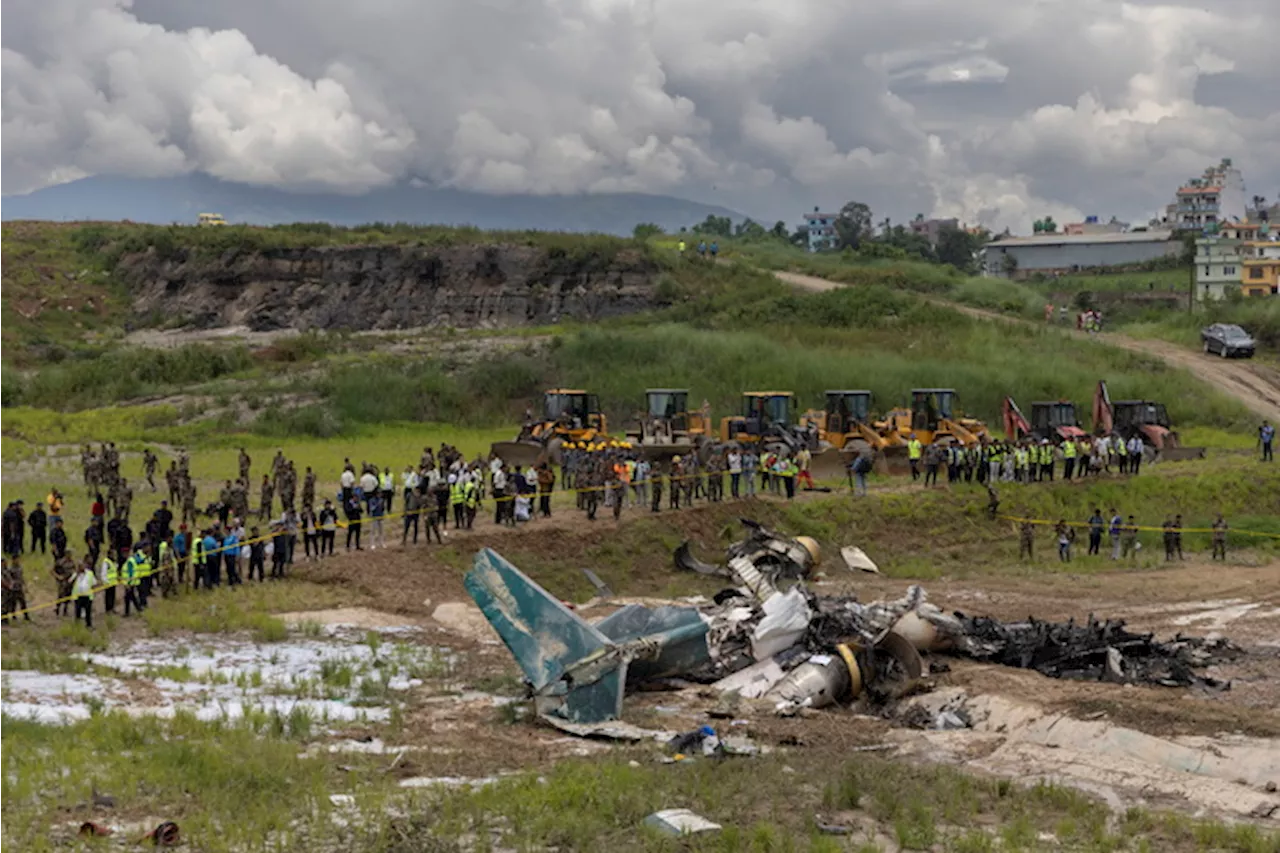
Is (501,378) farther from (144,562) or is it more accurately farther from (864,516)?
(144,562)

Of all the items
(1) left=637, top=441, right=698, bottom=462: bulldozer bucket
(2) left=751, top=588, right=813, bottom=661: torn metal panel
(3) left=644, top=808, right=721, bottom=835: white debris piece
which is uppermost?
(1) left=637, top=441, right=698, bottom=462: bulldozer bucket

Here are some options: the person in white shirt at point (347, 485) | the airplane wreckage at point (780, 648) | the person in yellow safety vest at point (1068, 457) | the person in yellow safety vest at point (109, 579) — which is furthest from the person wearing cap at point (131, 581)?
the person in yellow safety vest at point (1068, 457)

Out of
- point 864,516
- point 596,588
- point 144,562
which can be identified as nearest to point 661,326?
point 864,516

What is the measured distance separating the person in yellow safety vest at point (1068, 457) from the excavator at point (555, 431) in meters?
12.7

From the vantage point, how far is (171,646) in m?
19.8

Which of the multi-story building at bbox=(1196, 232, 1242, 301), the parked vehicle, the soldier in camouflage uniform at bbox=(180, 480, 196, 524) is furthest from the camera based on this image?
the multi-story building at bbox=(1196, 232, 1242, 301)

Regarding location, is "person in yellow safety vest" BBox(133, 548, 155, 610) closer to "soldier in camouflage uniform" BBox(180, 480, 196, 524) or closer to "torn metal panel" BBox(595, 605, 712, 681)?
"soldier in camouflage uniform" BBox(180, 480, 196, 524)

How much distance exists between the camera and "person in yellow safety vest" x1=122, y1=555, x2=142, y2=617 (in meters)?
21.5

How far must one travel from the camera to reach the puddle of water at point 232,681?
16141 millimetres

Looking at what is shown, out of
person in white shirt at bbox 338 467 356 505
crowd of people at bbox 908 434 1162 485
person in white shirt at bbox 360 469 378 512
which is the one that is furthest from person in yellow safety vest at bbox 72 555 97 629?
crowd of people at bbox 908 434 1162 485

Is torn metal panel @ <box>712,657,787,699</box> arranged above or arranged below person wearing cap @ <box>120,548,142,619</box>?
below

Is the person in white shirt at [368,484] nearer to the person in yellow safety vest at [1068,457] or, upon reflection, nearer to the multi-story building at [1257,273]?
the person in yellow safety vest at [1068,457]

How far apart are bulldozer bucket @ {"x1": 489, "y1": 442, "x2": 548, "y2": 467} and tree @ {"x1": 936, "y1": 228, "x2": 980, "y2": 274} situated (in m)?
105

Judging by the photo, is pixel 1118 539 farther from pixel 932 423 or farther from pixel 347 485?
pixel 347 485
